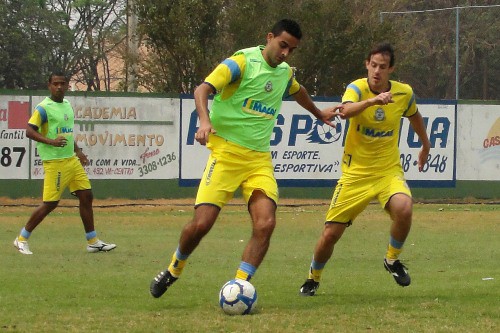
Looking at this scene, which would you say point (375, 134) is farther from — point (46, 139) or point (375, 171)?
point (46, 139)

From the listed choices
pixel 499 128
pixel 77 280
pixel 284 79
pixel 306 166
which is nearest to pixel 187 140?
pixel 306 166

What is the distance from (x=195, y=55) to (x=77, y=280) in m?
17.4

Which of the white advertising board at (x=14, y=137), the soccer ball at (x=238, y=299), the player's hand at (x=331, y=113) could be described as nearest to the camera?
the soccer ball at (x=238, y=299)

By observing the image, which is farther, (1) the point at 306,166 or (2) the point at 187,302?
(1) the point at 306,166

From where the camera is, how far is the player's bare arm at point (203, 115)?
27.5 feet

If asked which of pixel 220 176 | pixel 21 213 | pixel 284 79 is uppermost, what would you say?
pixel 284 79

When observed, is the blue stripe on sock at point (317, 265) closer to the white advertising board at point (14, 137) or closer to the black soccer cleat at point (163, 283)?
the black soccer cleat at point (163, 283)

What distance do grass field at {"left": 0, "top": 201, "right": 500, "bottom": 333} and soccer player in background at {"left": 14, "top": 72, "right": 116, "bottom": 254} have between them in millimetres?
329

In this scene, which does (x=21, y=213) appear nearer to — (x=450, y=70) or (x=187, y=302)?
(x=187, y=302)

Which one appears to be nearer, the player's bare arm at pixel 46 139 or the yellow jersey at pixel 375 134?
the yellow jersey at pixel 375 134

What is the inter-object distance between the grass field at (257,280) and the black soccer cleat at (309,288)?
0.15 metres

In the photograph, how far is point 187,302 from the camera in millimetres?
9211

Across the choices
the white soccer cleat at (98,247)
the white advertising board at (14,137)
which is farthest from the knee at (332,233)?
the white advertising board at (14,137)

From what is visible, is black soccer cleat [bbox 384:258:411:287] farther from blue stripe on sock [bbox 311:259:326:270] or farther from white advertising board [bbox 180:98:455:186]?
white advertising board [bbox 180:98:455:186]
